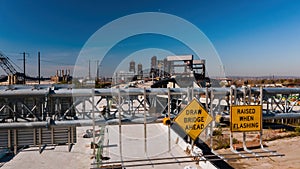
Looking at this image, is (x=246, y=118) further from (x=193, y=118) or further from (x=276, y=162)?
(x=276, y=162)

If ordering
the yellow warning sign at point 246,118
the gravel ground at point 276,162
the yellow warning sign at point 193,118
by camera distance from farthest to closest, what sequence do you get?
the gravel ground at point 276,162 < the yellow warning sign at point 246,118 < the yellow warning sign at point 193,118

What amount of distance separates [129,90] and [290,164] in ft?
35.7

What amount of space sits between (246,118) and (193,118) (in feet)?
5.43

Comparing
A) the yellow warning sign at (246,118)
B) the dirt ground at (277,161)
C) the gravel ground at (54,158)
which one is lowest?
the dirt ground at (277,161)

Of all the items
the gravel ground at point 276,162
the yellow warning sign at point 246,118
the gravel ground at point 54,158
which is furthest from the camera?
the gravel ground at point 276,162

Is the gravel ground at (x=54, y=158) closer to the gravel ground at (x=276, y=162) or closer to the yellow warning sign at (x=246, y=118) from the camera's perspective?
the yellow warning sign at (x=246, y=118)

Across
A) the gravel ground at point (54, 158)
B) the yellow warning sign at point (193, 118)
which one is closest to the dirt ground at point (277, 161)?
the yellow warning sign at point (193, 118)

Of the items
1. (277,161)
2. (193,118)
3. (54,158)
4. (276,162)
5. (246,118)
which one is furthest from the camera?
(277,161)

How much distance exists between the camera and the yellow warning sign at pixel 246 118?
6379mm

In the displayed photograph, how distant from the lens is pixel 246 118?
6.51 m

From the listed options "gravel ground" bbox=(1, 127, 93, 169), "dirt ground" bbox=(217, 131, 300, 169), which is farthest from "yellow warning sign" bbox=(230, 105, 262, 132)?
"dirt ground" bbox=(217, 131, 300, 169)

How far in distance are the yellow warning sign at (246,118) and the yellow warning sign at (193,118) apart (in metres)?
0.76

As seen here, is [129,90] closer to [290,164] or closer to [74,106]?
[74,106]

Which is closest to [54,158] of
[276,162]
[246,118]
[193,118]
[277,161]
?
[193,118]
